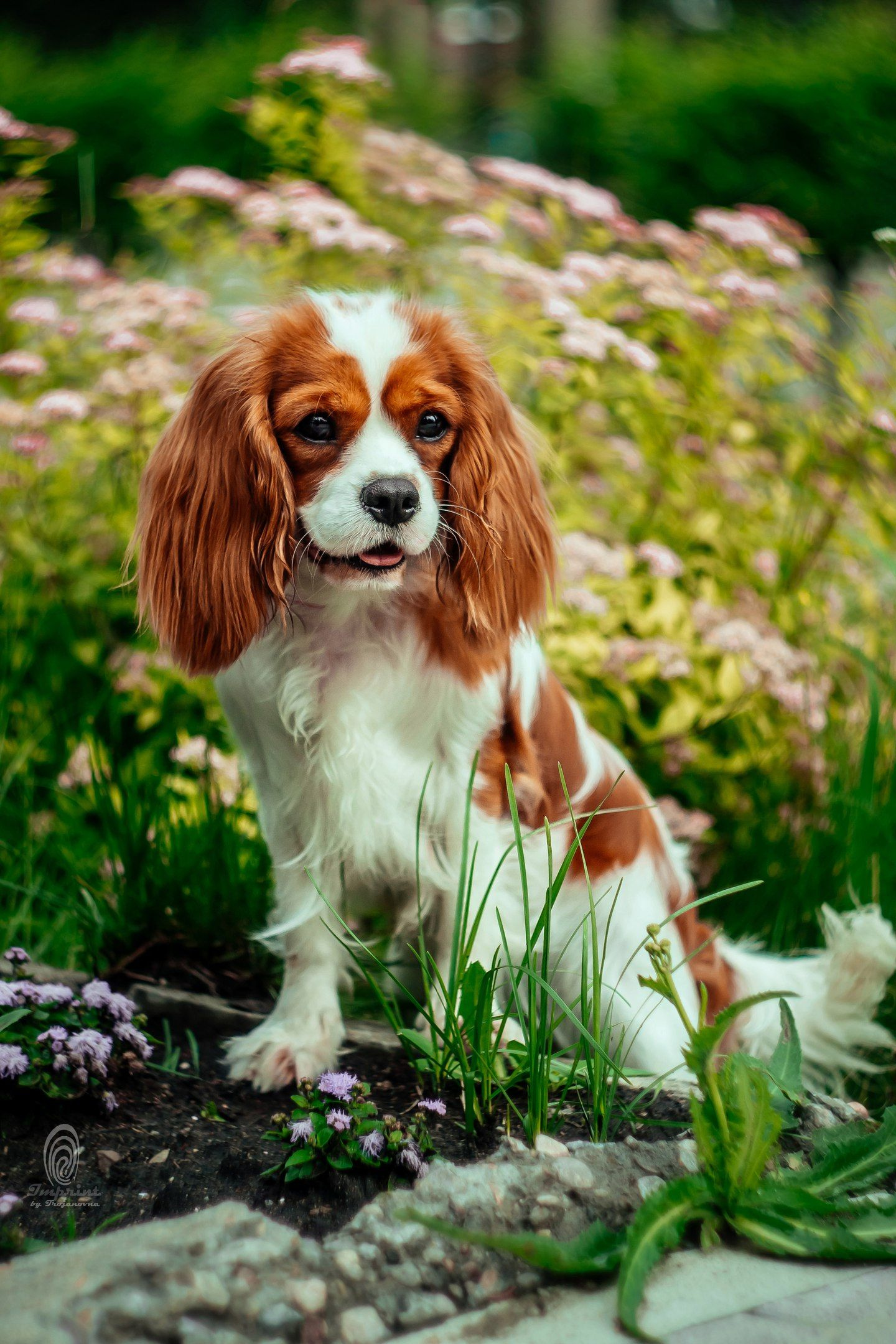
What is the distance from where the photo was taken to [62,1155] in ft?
6.34

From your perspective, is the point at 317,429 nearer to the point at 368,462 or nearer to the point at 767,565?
the point at 368,462

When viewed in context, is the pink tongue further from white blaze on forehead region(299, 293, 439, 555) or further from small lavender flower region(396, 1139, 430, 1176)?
small lavender flower region(396, 1139, 430, 1176)

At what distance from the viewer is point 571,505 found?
3775mm

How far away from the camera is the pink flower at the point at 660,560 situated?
3.39 meters

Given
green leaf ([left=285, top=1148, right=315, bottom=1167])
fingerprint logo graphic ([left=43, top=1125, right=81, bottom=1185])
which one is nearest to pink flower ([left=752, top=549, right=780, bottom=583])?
green leaf ([left=285, top=1148, right=315, bottom=1167])

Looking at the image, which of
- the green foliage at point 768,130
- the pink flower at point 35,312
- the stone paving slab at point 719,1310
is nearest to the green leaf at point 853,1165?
the stone paving slab at point 719,1310

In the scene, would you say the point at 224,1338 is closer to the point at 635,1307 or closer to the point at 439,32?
the point at 635,1307

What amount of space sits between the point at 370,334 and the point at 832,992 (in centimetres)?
170

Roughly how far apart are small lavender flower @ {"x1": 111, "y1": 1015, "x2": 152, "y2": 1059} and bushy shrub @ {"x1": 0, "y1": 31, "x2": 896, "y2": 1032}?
99 cm

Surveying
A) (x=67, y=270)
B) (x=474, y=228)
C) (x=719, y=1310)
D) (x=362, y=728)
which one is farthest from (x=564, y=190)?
(x=719, y=1310)

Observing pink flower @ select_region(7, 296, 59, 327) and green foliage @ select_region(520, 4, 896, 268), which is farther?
green foliage @ select_region(520, 4, 896, 268)

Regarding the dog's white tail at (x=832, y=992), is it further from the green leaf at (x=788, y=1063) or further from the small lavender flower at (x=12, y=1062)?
the small lavender flower at (x=12, y=1062)

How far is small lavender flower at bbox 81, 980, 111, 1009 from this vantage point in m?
2.18

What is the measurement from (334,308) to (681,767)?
196 centimetres
